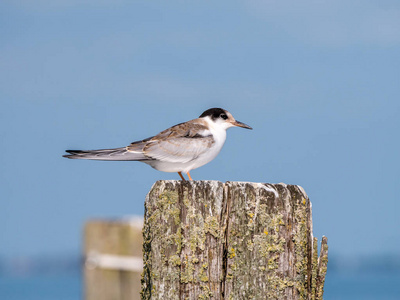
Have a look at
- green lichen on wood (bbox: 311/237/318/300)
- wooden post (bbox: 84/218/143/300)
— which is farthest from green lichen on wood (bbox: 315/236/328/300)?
wooden post (bbox: 84/218/143/300)

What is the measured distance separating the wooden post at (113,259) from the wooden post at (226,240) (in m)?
2.49

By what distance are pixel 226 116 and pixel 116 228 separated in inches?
92.1

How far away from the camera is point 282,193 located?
181 inches

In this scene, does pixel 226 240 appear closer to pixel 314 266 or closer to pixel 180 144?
pixel 314 266

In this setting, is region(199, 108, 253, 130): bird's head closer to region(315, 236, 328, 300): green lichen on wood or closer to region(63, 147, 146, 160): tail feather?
region(63, 147, 146, 160): tail feather

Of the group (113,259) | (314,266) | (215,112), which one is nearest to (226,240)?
(314,266)

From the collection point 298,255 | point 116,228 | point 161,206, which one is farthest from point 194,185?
point 116,228

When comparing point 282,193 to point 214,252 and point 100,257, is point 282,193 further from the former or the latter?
point 100,257

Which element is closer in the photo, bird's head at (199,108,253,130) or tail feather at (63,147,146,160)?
tail feather at (63,147,146,160)

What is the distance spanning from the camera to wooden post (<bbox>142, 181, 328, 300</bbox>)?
14.7 feet

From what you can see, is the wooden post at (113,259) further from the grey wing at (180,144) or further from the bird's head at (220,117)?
the bird's head at (220,117)

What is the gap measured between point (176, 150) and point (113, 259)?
1559 mm

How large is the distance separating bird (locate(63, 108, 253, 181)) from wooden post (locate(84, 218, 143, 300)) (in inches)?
33.0

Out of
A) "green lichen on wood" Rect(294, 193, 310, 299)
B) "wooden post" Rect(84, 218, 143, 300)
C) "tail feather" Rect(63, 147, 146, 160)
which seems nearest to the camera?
"green lichen on wood" Rect(294, 193, 310, 299)
